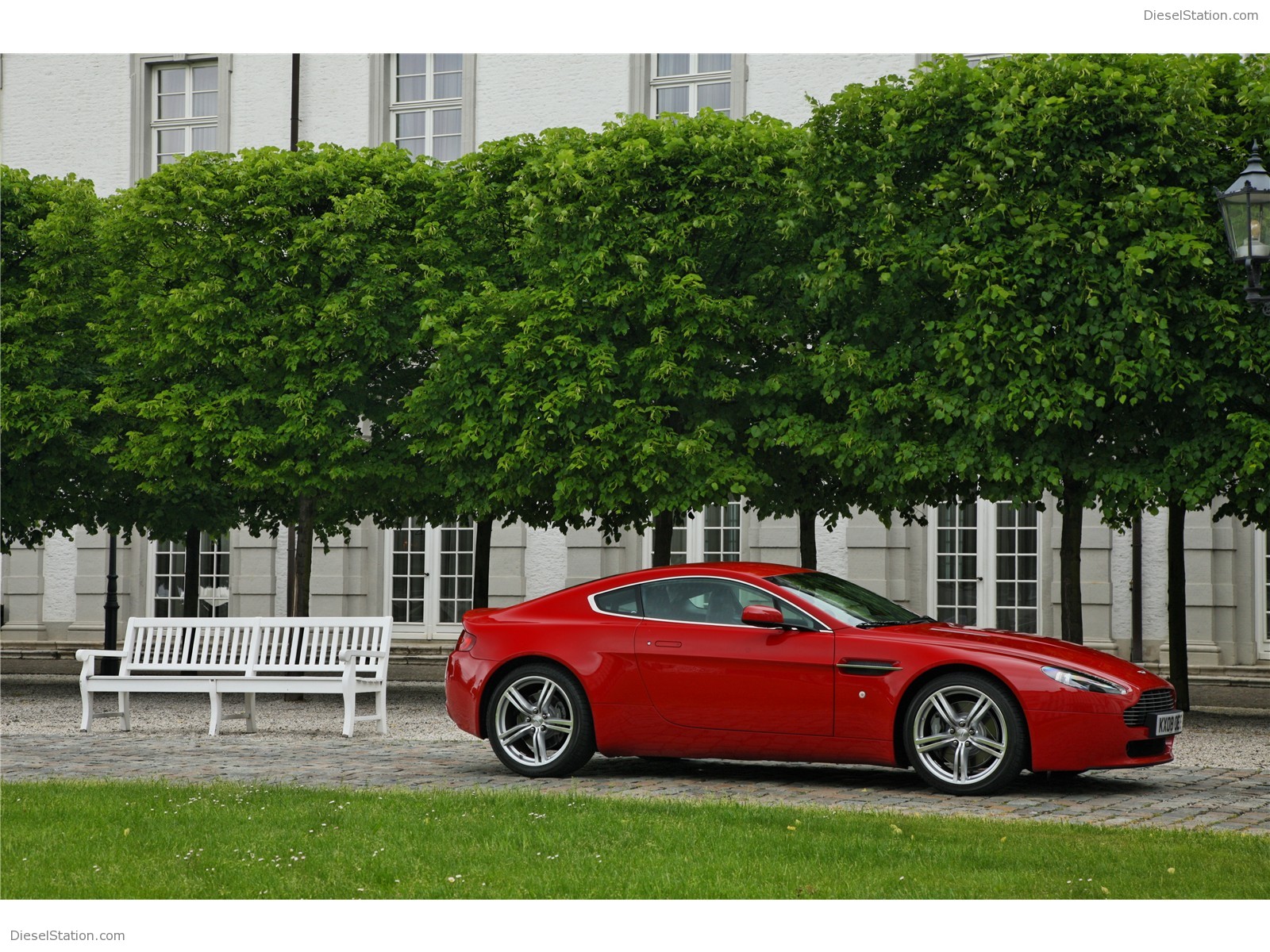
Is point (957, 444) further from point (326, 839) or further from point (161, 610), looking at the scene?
point (161, 610)

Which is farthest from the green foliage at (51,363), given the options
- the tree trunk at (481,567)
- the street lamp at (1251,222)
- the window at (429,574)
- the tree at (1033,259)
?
the street lamp at (1251,222)

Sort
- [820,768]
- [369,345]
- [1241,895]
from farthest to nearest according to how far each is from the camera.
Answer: [369,345] < [820,768] < [1241,895]

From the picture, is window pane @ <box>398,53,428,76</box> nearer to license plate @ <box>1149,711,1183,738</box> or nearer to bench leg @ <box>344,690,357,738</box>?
bench leg @ <box>344,690,357,738</box>

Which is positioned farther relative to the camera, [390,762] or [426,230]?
[426,230]

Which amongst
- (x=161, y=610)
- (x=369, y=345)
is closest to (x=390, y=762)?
(x=369, y=345)

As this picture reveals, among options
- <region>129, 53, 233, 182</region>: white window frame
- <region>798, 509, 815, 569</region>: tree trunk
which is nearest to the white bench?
<region>798, 509, 815, 569</region>: tree trunk

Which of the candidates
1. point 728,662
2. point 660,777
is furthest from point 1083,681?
point 660,777

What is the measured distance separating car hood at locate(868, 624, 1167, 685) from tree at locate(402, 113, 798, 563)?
599cm

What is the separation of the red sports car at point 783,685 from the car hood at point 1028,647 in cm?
2

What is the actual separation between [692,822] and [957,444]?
24.9ft

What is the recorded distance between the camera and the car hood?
9195mm

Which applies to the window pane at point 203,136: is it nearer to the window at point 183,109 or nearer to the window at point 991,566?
the window at point 183,109

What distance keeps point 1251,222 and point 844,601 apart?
4.40m

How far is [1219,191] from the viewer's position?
13688 millimetres
